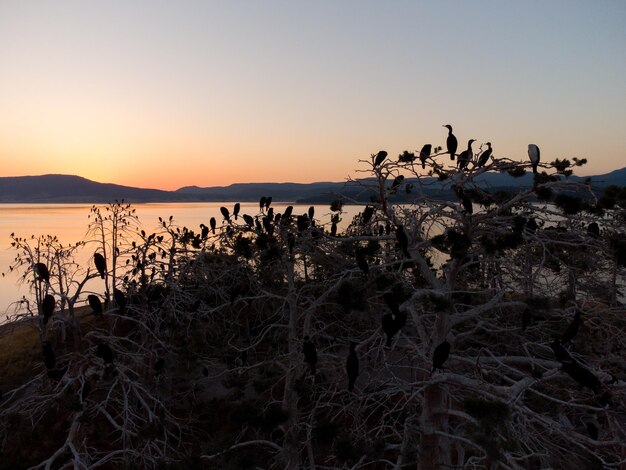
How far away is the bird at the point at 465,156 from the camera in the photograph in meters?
5.43

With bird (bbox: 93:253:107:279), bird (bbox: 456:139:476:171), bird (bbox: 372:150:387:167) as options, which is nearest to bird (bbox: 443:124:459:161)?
bird (bbox: 456:139:476:171)

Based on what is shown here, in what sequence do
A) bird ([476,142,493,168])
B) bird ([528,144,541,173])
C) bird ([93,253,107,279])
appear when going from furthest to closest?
bird ([93,253,107,279]) < bird ([476,142,493,168]) < bird ([528,144,541,173])

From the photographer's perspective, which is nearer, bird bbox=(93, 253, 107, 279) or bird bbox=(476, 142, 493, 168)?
bird bbox=(476, 142, 493, 168)

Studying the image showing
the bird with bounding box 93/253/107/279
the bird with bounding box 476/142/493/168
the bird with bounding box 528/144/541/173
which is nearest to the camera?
the bird with bounding box 528/144/541/173

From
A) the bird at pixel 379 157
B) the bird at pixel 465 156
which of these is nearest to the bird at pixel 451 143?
the bird at pixel 465 156

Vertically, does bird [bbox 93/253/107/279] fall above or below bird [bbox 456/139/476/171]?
below

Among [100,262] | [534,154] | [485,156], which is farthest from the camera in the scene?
[100,262]

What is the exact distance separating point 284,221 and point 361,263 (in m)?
2.42

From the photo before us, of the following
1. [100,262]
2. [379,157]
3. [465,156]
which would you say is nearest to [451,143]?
[465,156]

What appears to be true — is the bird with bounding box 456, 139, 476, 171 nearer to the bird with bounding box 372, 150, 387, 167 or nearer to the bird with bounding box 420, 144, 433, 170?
the bird with bounding box 420, 144, 433, 170

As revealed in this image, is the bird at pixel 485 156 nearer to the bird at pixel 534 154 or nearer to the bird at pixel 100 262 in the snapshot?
the bird at pixel 534 154

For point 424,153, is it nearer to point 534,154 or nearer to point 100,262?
point 534,154

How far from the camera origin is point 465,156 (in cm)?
558

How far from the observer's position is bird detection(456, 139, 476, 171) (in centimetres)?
543
